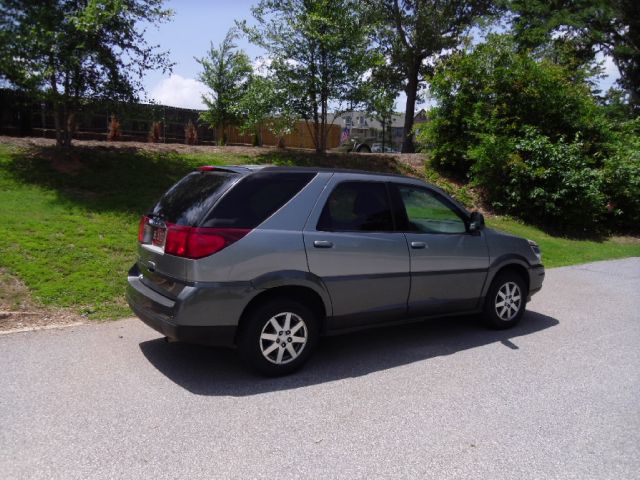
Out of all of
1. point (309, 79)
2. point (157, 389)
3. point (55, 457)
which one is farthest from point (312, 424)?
point (309, 79)

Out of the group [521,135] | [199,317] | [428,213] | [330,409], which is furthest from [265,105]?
[330,409]

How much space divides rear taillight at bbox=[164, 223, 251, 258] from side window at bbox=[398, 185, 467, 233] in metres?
1.89

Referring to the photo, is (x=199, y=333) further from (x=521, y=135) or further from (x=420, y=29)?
(x=420, y=29)

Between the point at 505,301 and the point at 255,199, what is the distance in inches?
130

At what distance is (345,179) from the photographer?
5.12 meters

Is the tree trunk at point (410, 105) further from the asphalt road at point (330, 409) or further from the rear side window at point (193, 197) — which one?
the rear side window at point (193, 197)

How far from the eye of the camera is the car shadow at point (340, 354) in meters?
4.50

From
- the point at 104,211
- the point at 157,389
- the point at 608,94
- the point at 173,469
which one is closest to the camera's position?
the point at 173,469

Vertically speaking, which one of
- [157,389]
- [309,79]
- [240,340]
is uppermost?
[309,79]

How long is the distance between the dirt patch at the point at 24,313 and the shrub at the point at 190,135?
50.3 ft

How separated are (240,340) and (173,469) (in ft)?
4.48

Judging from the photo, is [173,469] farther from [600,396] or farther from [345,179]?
[600,396]

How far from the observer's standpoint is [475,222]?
5.85m

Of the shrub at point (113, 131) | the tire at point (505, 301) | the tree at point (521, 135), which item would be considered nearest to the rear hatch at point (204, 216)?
the tire at point (505, 301)
